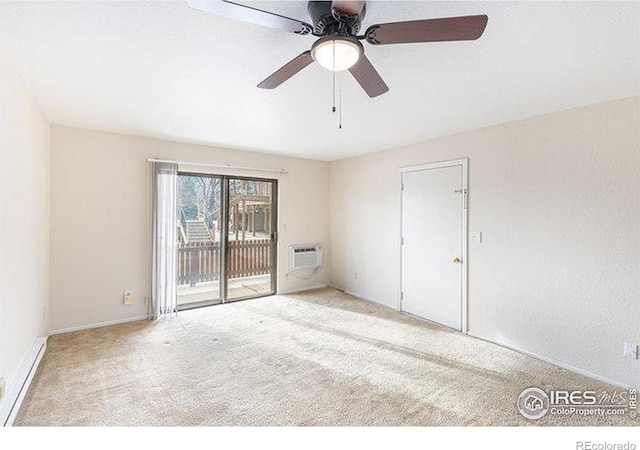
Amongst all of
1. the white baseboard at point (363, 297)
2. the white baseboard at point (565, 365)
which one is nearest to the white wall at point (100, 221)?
the white baseboard at point (363, 297)

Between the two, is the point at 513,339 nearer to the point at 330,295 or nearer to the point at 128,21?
the point at 330,295

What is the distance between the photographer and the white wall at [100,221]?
3426mm

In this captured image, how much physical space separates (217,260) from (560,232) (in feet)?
13.7

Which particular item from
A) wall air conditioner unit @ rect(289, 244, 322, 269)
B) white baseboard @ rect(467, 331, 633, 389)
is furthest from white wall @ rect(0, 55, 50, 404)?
white baseboard @ rect(467, 331, 633, 389)

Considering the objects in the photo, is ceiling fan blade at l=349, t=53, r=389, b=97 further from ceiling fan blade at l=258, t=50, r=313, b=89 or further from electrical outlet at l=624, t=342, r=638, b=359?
electrical outlet at l=624, t=342, r=638, b=359

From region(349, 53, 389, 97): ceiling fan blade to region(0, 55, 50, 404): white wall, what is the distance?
2234 mm

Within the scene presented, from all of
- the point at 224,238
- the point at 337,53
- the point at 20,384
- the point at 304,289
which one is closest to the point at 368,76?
the point at 337,53

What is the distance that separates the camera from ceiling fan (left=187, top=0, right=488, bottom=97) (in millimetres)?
1246

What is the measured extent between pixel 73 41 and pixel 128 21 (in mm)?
476

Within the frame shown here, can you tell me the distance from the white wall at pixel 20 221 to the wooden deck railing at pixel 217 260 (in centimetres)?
151

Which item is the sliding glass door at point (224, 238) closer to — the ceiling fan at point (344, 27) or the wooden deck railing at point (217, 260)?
the wooden deck railing at point (217, 260)

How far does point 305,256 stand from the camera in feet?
17.3

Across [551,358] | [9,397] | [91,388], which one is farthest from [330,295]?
[9,397]

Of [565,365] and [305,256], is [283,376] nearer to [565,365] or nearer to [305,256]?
[565,365]
